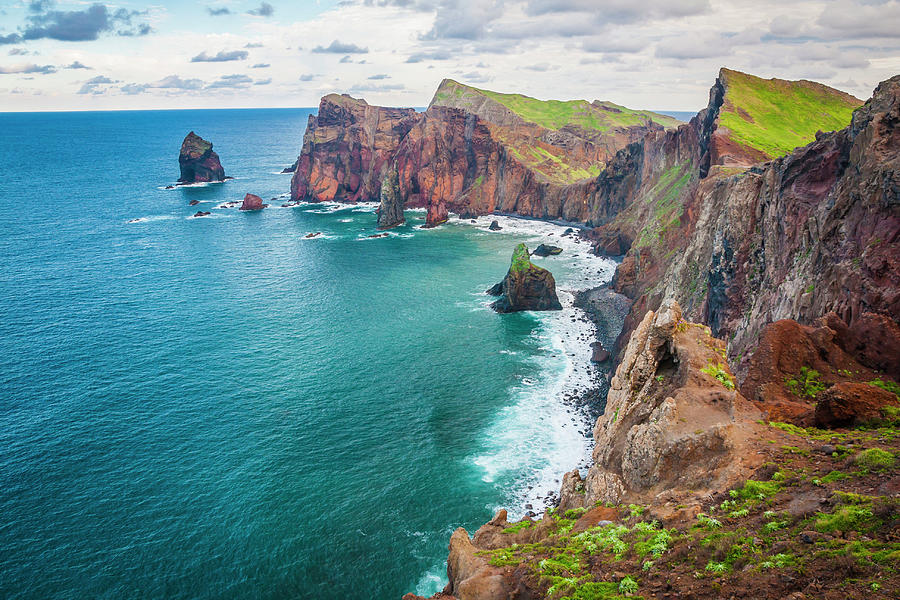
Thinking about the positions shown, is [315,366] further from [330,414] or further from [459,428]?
[459,428]

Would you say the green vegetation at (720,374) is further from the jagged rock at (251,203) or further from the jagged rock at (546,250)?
the jagged rock at (251,203)

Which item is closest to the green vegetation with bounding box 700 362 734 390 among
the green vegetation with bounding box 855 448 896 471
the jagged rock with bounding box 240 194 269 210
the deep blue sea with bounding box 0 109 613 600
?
the green vegetation with bounding box 855 448 896 471

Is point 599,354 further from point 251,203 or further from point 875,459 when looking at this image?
point 251,203

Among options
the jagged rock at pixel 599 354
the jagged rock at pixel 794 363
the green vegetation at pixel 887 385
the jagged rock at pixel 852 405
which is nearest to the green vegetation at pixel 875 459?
the jagged rock at pixel 852 405

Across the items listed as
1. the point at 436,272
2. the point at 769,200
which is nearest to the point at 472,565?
the point at 769,200

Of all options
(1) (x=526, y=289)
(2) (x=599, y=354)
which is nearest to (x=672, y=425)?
(2) (x=599, y=354)

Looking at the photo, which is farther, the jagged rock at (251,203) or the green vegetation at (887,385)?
the jagged rock at (251,203)
